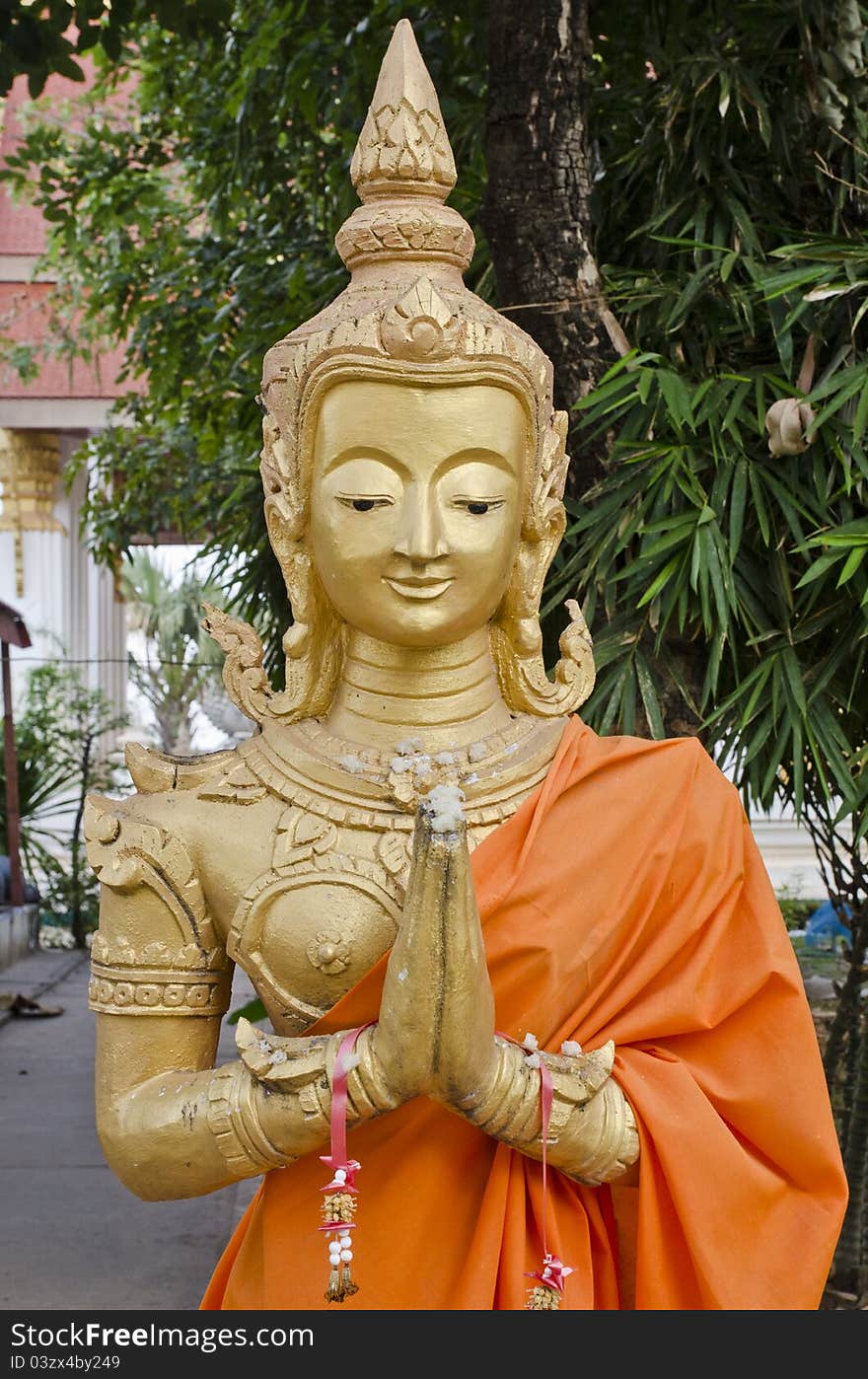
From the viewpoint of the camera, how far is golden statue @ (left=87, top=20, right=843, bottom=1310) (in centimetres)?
188

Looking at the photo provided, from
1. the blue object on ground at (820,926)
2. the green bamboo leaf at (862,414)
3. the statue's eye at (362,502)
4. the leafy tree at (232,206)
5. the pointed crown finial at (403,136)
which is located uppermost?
the leafy tree at (232,206)

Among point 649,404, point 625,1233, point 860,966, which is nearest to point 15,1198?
point 860,966

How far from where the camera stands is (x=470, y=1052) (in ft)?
5.64

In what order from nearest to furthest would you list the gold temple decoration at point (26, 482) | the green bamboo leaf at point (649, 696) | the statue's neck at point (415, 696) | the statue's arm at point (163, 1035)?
the statue's arm at point (163, 1035) → the statue's neck at point (415, 696) → the green bamboo leaf at point (649, 696) → the gold temple decoration at point (26, 482)

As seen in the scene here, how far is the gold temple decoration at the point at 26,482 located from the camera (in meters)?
10.6

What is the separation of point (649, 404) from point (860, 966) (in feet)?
6.06

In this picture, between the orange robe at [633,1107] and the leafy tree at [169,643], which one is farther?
the leafy tree at [169,643]

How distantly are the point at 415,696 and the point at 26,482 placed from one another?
361 inches

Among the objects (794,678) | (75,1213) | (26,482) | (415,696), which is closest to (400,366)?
(415,696)

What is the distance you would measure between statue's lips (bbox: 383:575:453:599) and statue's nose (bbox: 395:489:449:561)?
0.04 meters

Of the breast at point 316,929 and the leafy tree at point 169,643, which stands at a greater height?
the breast at point 316,929

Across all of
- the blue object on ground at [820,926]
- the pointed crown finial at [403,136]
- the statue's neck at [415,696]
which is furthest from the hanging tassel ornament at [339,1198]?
the blue object on ground at [820,926]

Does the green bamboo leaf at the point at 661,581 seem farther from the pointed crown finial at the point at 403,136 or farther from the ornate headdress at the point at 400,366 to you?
the pointed crown finial at the point at 403,136

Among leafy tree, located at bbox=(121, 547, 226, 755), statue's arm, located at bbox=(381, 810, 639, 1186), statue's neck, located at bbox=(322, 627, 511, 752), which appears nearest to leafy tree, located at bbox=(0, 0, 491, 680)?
statue's neck, located at bbox=(322, 627, 511, 752)
